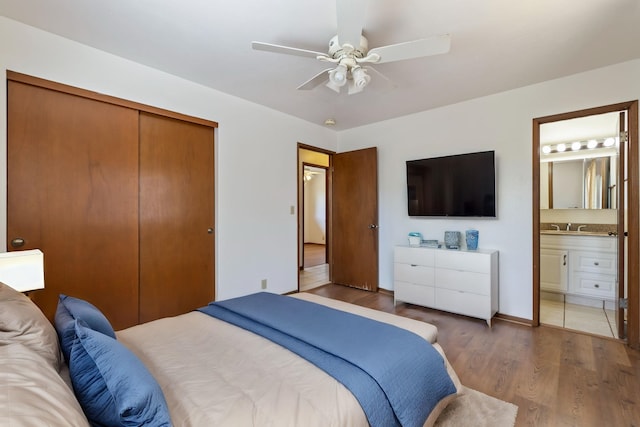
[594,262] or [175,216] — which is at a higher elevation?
[175,216]

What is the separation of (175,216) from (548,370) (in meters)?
3.35

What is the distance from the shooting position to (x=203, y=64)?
8.38ft

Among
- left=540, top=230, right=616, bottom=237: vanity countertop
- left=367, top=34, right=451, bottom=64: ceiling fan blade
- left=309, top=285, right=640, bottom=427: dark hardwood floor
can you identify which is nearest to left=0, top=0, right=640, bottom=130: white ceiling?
left=367, top=34, right=451, bottom=64: ceiling fan blade

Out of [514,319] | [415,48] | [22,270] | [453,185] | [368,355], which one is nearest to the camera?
[368,355]

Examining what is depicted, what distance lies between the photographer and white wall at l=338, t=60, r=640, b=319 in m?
2.70

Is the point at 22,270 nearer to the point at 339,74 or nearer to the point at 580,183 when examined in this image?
the point at 339,74

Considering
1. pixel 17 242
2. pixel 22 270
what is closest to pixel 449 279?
pixel 22 270

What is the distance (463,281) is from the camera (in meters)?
3.11

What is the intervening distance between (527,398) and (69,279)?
330 centimetres

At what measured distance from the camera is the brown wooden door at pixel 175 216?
106 inches

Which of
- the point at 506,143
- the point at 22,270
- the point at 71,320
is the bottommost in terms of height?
the point at 71,320

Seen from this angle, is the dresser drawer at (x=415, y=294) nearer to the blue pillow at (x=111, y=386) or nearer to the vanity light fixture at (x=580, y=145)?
the vanity light fixture at (x=580, y=145)

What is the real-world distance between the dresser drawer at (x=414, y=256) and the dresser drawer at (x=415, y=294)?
0.27 m

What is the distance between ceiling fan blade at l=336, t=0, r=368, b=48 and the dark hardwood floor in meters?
2.35
